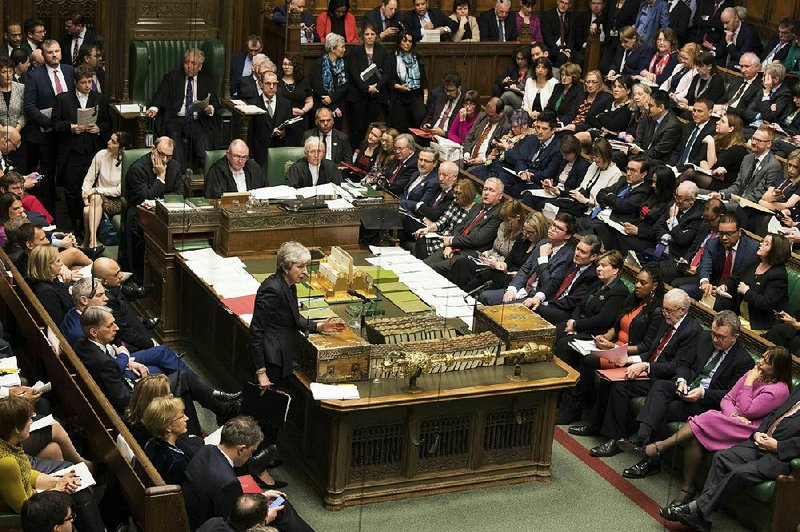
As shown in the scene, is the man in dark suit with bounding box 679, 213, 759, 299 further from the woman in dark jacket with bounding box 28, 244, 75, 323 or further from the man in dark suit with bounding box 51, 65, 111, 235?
the man in dark suit with bounding box 51, 65, 111, 235

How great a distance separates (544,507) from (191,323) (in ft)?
9.15

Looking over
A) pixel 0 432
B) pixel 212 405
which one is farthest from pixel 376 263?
pixel 0 432

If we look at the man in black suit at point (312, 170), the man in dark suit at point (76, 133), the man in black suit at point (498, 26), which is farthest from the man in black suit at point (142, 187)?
the man in black suit at point (498, 26)

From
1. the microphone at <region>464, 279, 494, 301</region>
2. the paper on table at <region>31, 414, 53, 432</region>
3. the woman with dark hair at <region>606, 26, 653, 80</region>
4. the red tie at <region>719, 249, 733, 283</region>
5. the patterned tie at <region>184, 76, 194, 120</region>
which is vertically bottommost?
the paper on table at <region>31, 414, 53, 432</region>

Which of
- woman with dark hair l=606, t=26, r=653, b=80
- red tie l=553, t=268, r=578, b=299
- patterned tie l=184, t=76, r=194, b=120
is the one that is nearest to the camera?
red tie l=553, t=268, r=578, b=299

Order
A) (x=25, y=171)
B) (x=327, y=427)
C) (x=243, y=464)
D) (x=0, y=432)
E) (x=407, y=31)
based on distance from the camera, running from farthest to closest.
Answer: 1. (x=407, y=31)
2. (x=25, y=171)
3. (x=327, y=427)
4. (x=243, y=464)
5. (x=0, y=432)

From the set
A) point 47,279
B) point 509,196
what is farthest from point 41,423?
point 509,196

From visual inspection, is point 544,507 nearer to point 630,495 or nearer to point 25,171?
point 630,495

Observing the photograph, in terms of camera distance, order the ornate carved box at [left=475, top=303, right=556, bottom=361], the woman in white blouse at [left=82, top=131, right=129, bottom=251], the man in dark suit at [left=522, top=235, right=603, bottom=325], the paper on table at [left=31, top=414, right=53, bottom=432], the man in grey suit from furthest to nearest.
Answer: the woman in white blouse at [left=82, top=131, right=129, bottom=251] → the man in grey suit → the man in dark suit at [left=522, top=235, right=603, bottom=325] → the ornate carved box at [left=475, top=303, right=556, bottom=361] → the paper on table at [left=31, top=414, right=53, bottom=432]

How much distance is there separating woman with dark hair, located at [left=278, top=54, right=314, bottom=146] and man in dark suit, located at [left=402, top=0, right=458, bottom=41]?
125cm

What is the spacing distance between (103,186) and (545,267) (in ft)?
Answer: 10.7

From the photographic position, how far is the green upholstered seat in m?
10.6

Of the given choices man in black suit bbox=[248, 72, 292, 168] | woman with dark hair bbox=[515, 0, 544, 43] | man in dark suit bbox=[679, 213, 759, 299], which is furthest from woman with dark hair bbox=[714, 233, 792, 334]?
woman with dark hair bbox=[515, 0, 544, 43]

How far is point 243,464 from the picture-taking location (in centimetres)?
666
